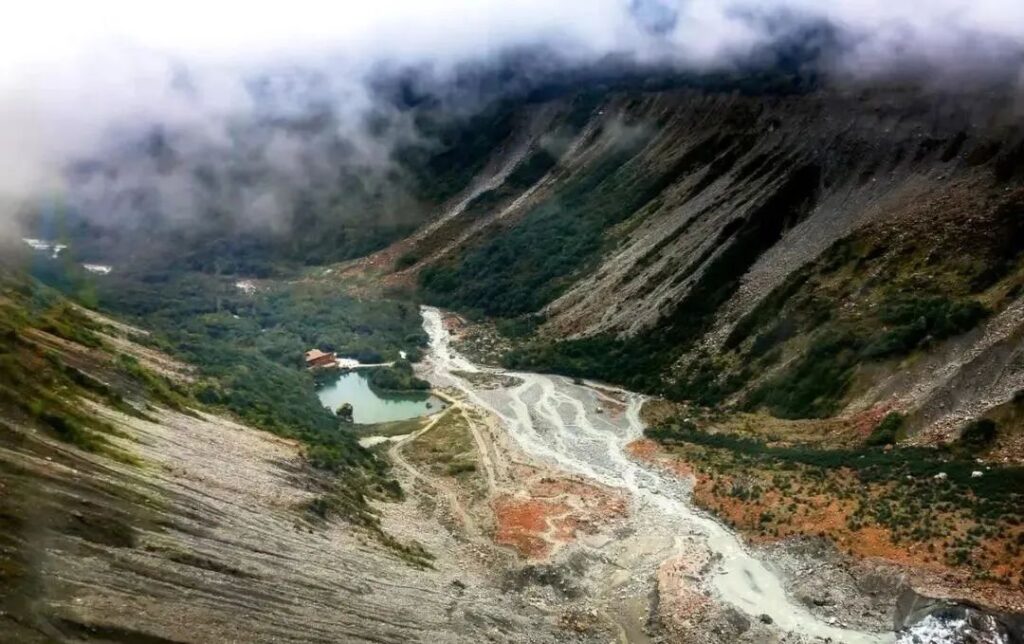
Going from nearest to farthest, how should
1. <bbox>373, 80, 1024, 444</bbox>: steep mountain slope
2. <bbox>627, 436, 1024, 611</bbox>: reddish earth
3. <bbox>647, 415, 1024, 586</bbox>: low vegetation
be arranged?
<bbox>627, 436, 1024, 611</bbox>: reddish earth < <bbox>647, 415, 1024, 586</bbox>: low vegetation < <bbox>373, 80, 1024, 444</bbox>: steep mountain slope

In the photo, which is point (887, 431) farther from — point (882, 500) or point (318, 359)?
point (318, 359)

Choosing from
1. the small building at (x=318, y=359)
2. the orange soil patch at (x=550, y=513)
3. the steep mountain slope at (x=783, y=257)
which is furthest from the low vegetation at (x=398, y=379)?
the orange soil patch at (x=550, y=513)

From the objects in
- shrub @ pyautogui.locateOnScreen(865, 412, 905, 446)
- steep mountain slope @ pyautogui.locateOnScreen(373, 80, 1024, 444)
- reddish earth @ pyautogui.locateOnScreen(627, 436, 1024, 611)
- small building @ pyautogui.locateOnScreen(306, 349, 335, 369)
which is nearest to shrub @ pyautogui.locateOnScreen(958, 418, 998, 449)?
steep mountain slope @ pyautogui.locateOnScreen(373, 80, 1024, 444)

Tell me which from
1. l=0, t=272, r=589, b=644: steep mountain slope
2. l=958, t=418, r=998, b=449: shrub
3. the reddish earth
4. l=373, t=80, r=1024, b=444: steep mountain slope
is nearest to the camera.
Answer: l=0, t=272, r=589, b=644: steep mountain slope

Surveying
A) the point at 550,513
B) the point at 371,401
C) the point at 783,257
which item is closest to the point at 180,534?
the point at 550,513

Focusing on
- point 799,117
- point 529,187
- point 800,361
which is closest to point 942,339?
point 800,361

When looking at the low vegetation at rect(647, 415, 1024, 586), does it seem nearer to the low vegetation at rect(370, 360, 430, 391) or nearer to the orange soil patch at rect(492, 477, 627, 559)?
the orange soil patch at rect(492, 477, 627, 559)

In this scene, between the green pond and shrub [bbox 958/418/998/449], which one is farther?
the green pond
